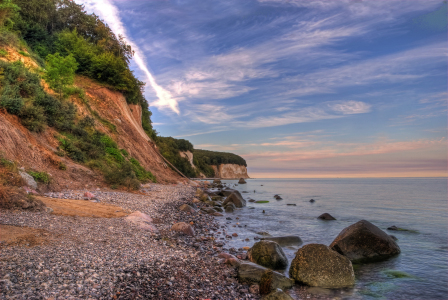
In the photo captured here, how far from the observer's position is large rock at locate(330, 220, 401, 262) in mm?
10180

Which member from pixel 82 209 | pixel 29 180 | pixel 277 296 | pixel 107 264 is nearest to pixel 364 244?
pixel 277 296

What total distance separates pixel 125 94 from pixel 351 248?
3192cm

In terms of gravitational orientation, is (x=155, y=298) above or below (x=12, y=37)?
below

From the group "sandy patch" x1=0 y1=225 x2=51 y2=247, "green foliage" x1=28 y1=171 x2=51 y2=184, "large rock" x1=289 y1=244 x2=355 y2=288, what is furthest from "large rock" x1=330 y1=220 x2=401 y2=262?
"green foliage" x1=28 y1=171 x2=51 y2=184

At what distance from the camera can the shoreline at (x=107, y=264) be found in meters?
4.53

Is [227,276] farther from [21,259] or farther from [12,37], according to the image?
[12,37]

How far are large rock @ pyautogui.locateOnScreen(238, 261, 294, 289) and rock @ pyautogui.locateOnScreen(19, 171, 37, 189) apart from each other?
9250mm

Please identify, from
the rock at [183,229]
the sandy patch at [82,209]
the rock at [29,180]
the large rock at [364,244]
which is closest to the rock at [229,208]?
the rock at [183,229]

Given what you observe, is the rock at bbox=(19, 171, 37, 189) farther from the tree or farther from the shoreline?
the tree

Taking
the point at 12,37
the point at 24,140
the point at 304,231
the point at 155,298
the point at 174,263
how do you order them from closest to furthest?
the point at 155,298, the point at 174,263, the point at 24,140, the point at 304,231, the point at 12,37

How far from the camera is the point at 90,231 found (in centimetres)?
770

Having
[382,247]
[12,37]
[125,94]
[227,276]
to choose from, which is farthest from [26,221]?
[125,94]

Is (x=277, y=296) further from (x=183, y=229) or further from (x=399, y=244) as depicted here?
(x=399, y=244)

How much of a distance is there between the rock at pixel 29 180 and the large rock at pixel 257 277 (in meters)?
9.25
